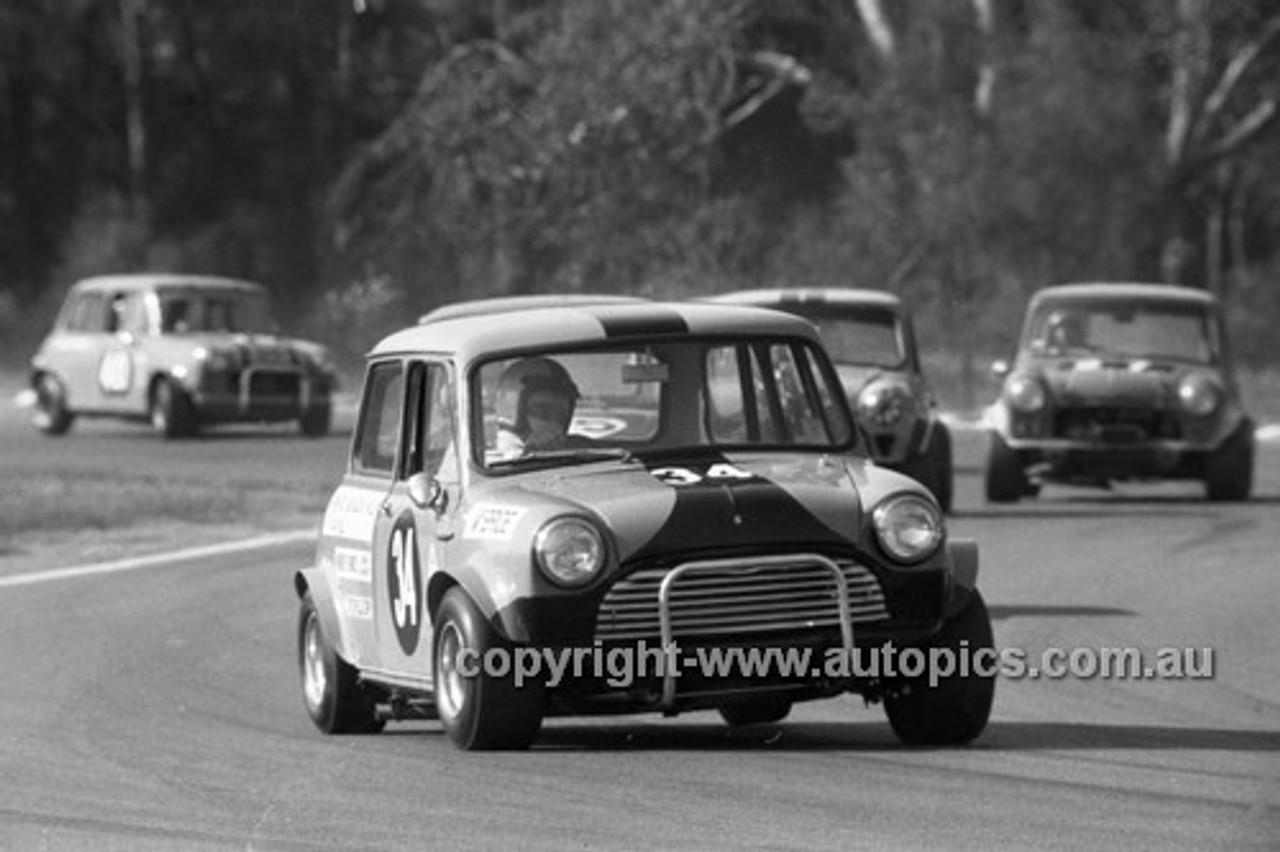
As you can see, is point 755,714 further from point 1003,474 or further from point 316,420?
point 316,420

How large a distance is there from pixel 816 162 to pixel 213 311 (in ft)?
68.7

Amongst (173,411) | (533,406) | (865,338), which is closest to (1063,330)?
(865,338)

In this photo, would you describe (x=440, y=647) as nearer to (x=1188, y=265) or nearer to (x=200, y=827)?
(x=200, y=827)

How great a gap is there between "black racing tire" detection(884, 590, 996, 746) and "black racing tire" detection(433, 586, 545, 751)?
1.05 m

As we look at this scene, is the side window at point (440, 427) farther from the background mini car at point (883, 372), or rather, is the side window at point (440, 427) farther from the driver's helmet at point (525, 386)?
the background mini car at point (883, 372)

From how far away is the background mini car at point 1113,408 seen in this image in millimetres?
23406

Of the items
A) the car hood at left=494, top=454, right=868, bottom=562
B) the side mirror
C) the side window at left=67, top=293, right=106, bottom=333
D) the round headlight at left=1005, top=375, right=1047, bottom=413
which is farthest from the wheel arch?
the side window at left=67, top=293, right=106, bottom=333

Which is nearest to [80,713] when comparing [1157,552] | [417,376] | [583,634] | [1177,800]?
[417,376]

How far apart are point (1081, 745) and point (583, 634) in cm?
167

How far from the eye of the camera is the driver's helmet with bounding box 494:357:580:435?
1065 centimetres

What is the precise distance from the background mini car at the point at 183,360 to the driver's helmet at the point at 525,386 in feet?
76.2

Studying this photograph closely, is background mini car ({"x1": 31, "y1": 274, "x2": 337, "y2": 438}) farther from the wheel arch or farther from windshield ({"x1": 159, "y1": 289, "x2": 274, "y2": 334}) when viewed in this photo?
the wheel arch

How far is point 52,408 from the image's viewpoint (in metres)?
36.0

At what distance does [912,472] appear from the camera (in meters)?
21.0
